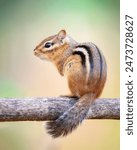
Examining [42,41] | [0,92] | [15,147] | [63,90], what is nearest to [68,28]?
[42,41]

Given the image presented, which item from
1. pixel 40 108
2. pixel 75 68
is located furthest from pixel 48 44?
pixel 40 108

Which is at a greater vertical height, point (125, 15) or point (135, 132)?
point (125, 15)

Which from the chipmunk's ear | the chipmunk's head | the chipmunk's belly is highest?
the chipmunk's ear

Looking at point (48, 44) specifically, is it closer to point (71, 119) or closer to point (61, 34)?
point (61, 34)

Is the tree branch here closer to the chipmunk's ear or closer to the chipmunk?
the chipmunk

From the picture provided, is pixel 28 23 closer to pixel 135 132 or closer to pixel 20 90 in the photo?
pixel 20 90

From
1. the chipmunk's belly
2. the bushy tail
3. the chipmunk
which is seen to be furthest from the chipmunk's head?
the bushy tail
